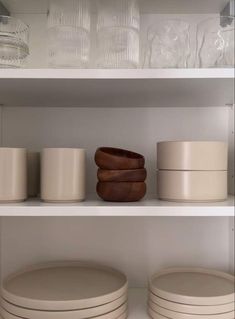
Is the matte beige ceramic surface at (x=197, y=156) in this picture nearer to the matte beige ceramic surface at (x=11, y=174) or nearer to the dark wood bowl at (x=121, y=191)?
the dark wood bowl at (x=121, y=191)

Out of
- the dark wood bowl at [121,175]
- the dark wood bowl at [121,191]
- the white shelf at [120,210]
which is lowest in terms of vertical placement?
the white shelf at [120,210]

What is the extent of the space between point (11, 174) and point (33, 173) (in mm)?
100

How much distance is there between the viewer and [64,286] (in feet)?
2.55

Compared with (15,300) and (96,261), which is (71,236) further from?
(15,300)

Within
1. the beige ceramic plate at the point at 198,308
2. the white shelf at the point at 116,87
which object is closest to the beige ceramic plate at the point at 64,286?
the beige ceramic plate at the point at 198,308

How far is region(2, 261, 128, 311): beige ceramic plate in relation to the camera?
0.69 metres

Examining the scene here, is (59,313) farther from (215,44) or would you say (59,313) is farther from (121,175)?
(215,44)

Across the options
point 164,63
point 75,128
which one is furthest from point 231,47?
point 75,128

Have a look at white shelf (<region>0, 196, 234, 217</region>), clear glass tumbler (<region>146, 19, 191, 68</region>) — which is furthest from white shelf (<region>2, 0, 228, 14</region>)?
white shelf (<region>0, 196, 234, 217</region>)

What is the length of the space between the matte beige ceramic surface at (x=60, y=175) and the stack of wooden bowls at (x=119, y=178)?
52 millimetres

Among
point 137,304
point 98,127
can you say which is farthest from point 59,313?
point 98,127

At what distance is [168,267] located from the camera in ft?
2.92

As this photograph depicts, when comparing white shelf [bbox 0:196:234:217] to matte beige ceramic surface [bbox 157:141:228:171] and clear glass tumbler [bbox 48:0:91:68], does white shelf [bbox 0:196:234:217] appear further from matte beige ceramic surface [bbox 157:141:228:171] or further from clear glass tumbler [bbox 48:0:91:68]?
clear glass tumbler [bbox 48:0:91:68]

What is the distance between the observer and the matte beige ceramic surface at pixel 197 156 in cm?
69
